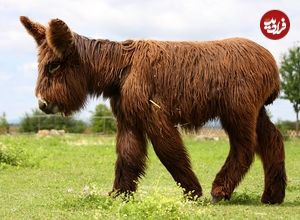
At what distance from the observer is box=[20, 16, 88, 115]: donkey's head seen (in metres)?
8.81

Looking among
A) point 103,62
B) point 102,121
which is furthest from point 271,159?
point 102,121

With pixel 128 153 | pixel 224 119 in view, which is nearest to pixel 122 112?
pixel 128 153

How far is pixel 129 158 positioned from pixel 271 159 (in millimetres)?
2137

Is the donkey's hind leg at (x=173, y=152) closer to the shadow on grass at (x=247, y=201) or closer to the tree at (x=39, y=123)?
the shadow on grass at (x=247, y=201)

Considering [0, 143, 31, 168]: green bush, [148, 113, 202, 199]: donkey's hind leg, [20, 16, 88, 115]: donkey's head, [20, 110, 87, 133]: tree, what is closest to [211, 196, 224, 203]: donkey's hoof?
[148, 113, 202, 199]: donkey's hind leg

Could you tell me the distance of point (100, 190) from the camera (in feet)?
29.6

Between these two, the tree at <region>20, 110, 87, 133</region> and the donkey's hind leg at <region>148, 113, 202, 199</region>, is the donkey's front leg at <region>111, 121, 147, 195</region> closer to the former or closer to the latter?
the donkey's hind leg at <region>148, 113, 202, 199</region>

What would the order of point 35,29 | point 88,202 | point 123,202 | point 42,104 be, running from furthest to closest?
1. point 35,29
2. point 42,104
3. point 88,202
4. point 123,202

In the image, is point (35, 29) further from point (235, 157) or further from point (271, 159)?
point (271, 159)

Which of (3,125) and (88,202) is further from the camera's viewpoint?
(3,125)

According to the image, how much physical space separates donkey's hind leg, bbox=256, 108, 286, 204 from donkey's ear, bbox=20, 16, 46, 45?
127 inches

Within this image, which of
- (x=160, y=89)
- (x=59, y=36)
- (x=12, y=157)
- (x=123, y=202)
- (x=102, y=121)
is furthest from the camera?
(x=102, y=121)

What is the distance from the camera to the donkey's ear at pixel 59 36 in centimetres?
856

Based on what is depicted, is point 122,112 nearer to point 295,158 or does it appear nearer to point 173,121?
point 173,121
